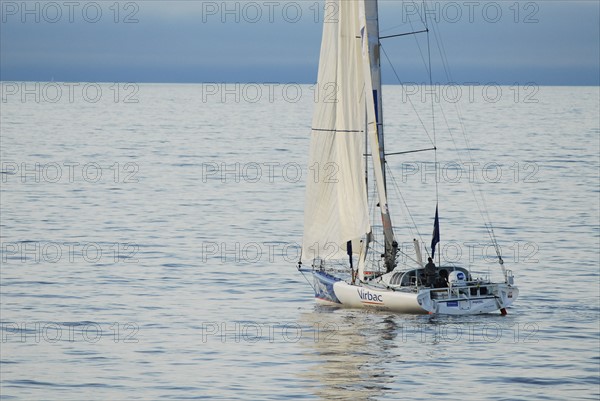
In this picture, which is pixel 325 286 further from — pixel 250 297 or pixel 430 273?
pixel 430 273

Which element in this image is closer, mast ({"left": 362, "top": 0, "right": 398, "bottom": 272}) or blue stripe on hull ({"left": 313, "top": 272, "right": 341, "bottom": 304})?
mast ({"left": 362, "top": 0, "right": 398, "bottom": 272})

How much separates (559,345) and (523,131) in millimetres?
131642

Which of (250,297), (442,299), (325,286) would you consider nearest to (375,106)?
(325,286)

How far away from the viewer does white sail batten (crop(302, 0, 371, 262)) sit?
44.3 metres

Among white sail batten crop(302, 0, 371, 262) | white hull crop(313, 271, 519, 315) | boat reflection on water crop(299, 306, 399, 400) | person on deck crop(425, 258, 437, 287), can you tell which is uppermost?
white sail batten crop(302, 0, 371, 262)

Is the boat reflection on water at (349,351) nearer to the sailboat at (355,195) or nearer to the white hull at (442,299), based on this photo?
the white hull at (442,299)

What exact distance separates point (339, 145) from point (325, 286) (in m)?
5.11

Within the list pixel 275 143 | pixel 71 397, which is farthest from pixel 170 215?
pixel 275 143

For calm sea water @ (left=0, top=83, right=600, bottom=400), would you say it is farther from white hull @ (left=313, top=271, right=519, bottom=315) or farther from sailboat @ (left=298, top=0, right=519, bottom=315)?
sailboat @ (left=298, top=0, right=519, bottom=315)

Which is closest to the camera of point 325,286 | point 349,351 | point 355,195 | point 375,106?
point 349,351

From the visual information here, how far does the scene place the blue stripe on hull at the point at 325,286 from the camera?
4388 cm

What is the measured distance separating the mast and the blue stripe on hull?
2109mm

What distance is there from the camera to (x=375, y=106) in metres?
43.4

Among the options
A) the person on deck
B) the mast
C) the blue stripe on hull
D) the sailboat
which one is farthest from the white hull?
the mast
